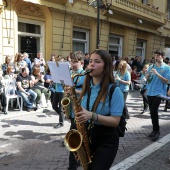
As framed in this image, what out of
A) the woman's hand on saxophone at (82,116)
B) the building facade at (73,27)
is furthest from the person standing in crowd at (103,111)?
the building facade at (73,27)

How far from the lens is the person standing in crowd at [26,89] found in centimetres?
782

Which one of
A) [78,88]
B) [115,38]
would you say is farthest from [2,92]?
[115,38]

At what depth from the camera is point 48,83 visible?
920 centimetres

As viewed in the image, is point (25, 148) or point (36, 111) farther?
point (36, 111)

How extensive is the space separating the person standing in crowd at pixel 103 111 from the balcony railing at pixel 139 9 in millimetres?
13606

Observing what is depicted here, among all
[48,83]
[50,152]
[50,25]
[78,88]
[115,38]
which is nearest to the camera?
[78,88]

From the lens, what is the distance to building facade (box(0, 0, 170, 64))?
10.4 meters

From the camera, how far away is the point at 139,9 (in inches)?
707

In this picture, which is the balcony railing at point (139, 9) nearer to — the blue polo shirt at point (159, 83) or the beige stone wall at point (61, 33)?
the beige stone wall at point (61, 33)

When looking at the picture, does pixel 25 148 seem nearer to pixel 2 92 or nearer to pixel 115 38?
pixel 2 92

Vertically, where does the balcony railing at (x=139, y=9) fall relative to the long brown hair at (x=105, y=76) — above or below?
above

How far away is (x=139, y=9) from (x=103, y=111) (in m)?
17.2

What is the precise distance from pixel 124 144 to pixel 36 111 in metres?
3.84

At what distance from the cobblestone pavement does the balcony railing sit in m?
10.5
